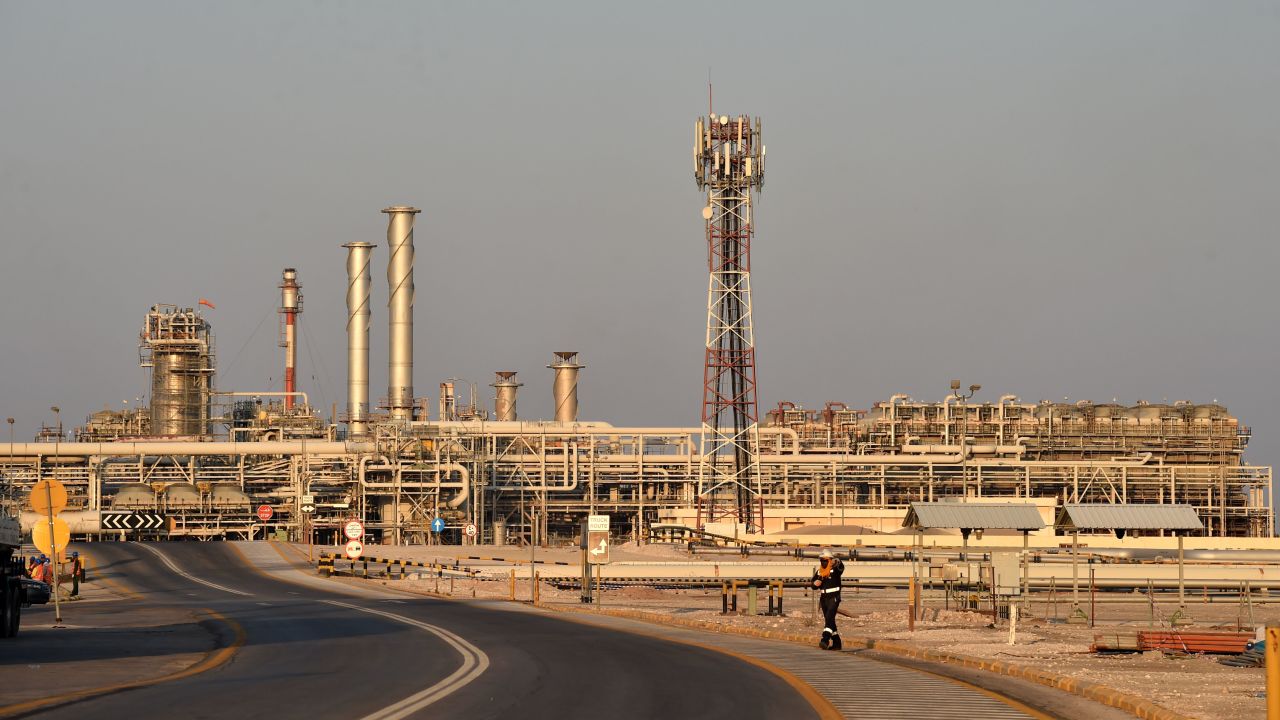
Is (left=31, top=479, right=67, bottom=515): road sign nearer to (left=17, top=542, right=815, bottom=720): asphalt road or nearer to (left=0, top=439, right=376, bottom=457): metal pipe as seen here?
(left=17, top=542, right=815, bottom=720): asphalt road

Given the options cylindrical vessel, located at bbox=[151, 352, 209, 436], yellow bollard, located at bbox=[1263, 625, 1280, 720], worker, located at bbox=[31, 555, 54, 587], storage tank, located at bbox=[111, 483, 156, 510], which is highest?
cylindrical vessel, located at bbox=[151, 352, 209, 436]

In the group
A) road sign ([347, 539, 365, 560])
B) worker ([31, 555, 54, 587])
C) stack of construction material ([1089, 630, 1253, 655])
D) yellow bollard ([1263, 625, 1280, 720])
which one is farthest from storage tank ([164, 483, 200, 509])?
yellow bollard ([1263, 625, 1280, 720])

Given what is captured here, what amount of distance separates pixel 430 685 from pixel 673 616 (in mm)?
17480

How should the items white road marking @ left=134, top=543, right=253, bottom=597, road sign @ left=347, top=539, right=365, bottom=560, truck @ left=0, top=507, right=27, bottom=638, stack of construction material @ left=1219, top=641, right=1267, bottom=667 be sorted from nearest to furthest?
stack of construction material @ left=1219, top=641, right=1267, bottom=667 < truck @ left=0, top=507, right=27, bottom=638 < white road marking @ left=134, top=543, right=253, bottom=597 < road sign @ left=347, top=539, right=365, bottom=560

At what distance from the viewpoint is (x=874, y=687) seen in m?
19.2

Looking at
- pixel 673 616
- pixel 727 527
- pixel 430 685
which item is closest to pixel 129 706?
pixel 430 685

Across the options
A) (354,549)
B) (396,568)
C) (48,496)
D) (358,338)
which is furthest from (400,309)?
(48,496)

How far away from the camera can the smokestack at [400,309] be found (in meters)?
106

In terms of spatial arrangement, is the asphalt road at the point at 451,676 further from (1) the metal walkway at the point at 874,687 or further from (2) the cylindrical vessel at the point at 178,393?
(2) the cylindrical vessel at the point at 178,393

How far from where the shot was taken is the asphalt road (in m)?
15.7

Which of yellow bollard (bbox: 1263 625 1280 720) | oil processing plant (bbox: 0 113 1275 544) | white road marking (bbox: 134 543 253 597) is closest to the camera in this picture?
yellow bollard (bbox: 1263 625 1280 720)

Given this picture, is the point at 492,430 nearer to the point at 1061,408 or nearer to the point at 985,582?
the point at 1061,408

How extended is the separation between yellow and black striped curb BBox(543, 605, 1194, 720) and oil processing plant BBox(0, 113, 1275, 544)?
55.9 meters

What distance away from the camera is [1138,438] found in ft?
385
